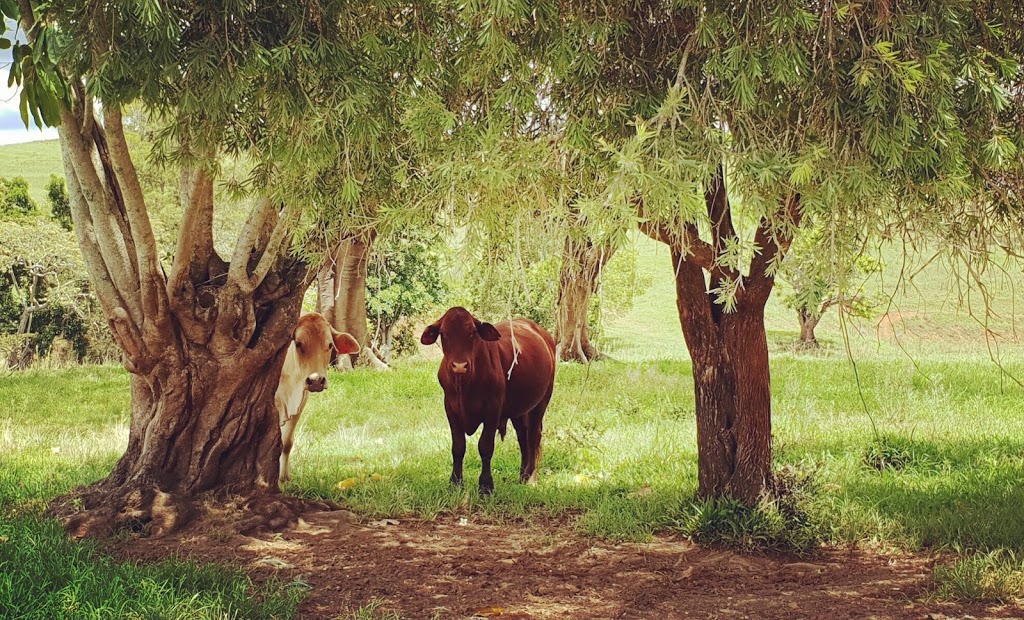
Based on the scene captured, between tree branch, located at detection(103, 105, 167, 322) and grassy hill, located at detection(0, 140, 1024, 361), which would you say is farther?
grassy hill, located at detection(0, 140, 1024, 361)

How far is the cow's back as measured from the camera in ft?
30.7

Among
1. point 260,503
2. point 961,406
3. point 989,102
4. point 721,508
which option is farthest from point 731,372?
point 961,406

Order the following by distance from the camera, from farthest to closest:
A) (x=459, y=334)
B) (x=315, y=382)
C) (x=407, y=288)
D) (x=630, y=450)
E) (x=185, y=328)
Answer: (x=407, y=288), (x=630, y=450), (x=315, y=382), (x=459, y=334), (x=185, y=328)

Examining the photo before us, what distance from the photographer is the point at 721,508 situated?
25.0 ft

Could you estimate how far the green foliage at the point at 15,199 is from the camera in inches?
1278

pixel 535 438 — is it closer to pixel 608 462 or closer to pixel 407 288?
pixel 608 462

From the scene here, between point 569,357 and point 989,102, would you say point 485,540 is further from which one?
point 569,357

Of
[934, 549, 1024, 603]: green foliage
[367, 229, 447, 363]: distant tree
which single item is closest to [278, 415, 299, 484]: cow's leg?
[934, 549, 1024, 603]: green foliage

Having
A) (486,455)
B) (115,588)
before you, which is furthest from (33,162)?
(115,588)

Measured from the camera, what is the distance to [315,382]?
28.3 ft

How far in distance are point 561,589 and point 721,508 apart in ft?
6.15

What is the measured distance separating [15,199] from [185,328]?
Result: 97.9 ft

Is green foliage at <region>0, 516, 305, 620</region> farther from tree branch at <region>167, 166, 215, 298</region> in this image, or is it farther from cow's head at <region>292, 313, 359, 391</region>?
cow's head at <region>292, 313, 359, 391</region>

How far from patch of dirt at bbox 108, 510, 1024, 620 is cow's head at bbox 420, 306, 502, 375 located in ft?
4.88
